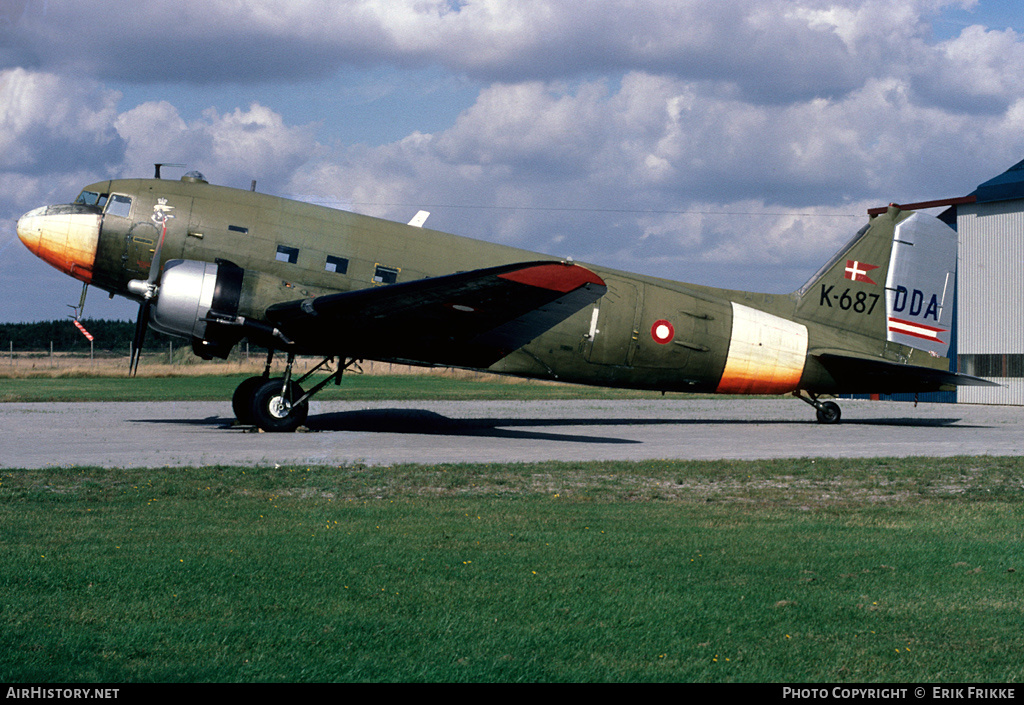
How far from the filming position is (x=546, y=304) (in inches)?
728

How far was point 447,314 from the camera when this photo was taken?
59.8 ft

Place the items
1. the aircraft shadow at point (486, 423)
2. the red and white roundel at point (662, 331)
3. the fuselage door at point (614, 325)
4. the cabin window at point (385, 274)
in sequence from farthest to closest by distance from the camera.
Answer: the red and white roundel at point (662, 331), the fuselage door at point (614, 325), the aircraft shadow at point (486, 423), the cabin window at point (385, 274)

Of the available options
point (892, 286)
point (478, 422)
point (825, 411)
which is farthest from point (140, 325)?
point (892, 286)

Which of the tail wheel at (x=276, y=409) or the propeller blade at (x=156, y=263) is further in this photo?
the tail wheel at (x=276, y=409)

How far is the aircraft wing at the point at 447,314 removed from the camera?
16.6 m

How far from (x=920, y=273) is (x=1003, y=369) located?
55.1 ft

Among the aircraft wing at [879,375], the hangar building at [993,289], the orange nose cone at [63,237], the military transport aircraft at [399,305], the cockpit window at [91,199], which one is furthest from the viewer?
the hangar building at [993,289]

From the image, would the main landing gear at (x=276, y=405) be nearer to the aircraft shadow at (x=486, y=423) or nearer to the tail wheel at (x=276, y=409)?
the tail wheel at (x=276, y=409)

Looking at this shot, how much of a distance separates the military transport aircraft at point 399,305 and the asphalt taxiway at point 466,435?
1.45m

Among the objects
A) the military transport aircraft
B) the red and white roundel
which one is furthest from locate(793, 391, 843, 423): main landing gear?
the red and white roundel

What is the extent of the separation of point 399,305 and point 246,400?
458 cm

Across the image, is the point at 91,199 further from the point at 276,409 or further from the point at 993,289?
the point at 993,289

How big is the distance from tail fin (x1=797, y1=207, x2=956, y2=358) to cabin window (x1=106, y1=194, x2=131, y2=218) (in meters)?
17.3

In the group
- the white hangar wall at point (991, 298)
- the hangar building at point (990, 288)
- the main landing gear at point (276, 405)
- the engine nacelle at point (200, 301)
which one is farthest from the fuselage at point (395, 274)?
the white hangar wall at point (991, 298)
